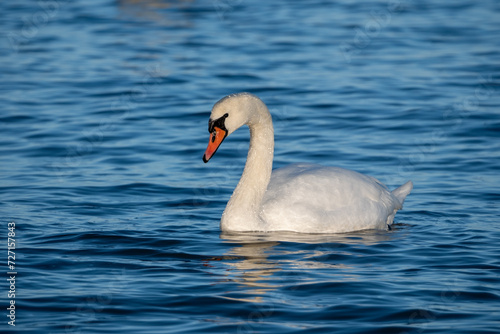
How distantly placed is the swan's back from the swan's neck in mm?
110

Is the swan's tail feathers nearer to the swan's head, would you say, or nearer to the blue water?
the blue water

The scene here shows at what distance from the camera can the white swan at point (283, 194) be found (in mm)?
9000

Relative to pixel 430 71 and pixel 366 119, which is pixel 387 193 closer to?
pixel 366 119

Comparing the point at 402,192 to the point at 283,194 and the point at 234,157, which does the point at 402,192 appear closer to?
the point at 283,194

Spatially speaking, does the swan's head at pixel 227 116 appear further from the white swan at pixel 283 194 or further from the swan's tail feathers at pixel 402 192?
the swan's tail feathers at pixel 402 192

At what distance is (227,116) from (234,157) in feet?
12.9

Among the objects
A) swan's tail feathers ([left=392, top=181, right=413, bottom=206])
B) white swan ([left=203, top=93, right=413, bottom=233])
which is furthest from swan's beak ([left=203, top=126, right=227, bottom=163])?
swan's tail feathers ([left=392, top=181, right=413, bottom=206])

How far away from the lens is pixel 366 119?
14.4 metres

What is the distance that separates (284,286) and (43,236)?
9.07ft

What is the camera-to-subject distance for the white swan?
9.00 meters

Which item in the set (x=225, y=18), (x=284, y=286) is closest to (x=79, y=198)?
(x=284, y=286)

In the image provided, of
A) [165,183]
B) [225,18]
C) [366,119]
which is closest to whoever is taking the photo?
[165,183]

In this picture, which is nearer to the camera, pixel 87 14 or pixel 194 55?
pixel 194 55

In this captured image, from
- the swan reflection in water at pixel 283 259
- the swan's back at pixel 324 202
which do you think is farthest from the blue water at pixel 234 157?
the swan's back at pixel 324 202
